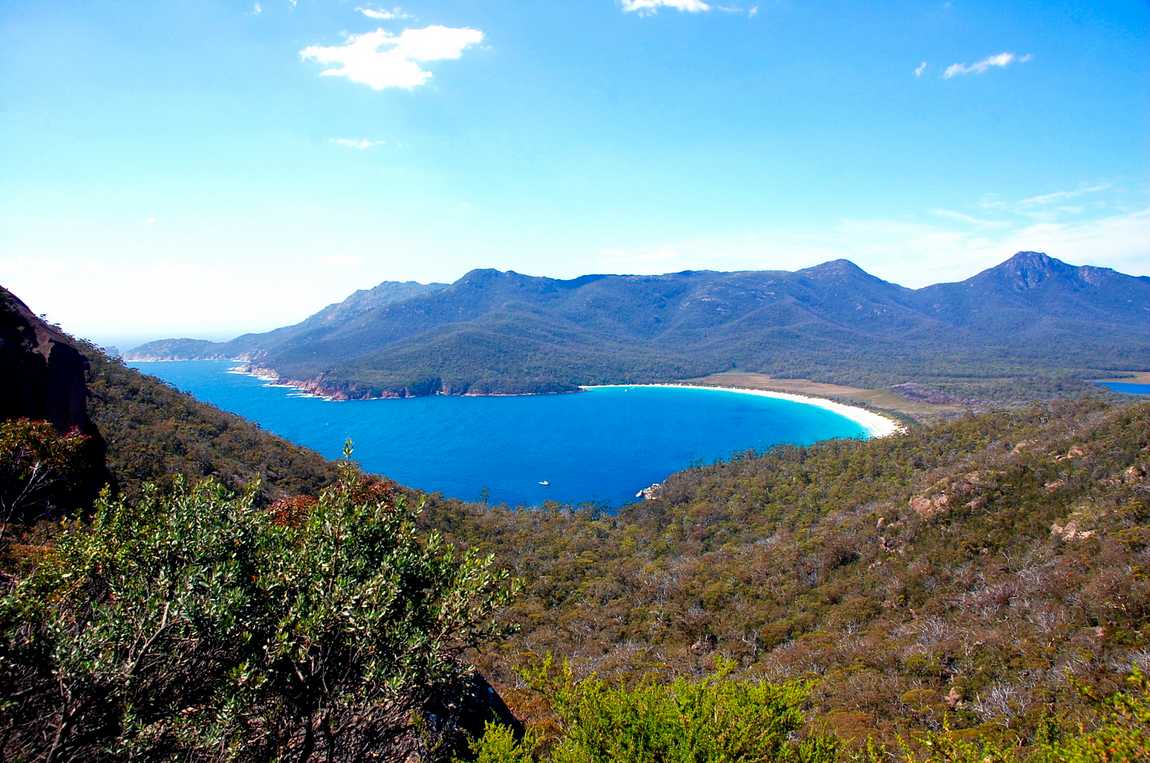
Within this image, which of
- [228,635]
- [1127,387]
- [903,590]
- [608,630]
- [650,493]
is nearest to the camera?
[228,635]

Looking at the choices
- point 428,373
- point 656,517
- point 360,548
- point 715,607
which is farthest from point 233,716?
point 428,373

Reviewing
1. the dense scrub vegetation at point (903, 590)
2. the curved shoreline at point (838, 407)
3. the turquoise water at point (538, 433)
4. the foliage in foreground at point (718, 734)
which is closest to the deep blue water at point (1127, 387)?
the curved shoreline at point (838, 407)

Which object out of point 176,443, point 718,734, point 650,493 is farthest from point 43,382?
point 650,493

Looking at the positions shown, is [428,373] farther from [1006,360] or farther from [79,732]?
[1006,360]

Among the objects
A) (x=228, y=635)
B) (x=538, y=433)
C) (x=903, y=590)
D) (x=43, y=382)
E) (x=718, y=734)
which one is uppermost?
(x=43, y=382)

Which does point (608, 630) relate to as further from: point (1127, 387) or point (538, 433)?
point (1127, 387)

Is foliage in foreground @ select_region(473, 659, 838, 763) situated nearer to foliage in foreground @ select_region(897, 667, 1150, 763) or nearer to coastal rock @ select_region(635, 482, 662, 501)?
foliage in foreground @ select_region(897, 667, 1150, 763)

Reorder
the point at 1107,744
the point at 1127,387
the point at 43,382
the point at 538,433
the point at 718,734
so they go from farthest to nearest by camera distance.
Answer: the point at 1127,387 → the point at 538,433 → the point at 43,382 → the point at 718,734 → the point at 1107,744
